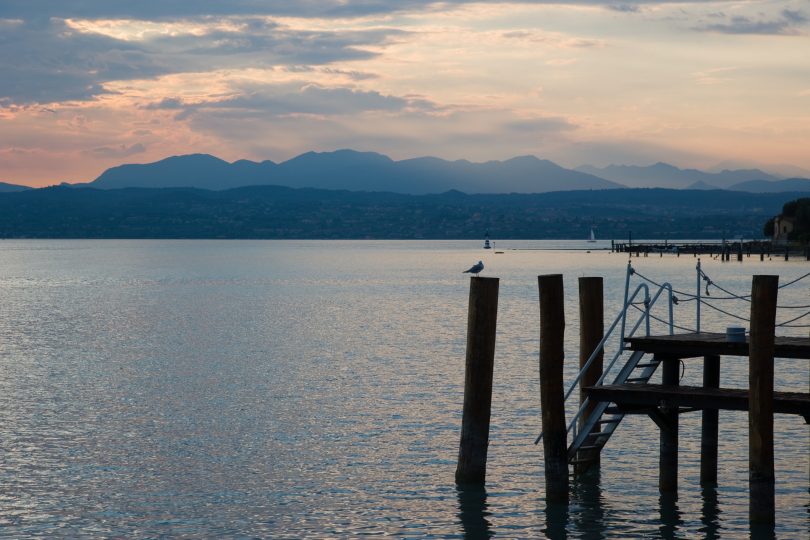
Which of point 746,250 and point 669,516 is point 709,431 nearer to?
point 669,516

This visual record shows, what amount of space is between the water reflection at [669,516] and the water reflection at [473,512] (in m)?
2.75

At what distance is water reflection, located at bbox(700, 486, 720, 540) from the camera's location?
17.2 m

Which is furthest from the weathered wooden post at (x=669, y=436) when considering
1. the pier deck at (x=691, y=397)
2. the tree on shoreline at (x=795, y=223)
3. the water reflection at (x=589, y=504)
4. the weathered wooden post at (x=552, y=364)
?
the tree on shoreline at (x=795, y=223)

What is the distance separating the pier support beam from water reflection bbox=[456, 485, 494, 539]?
435 centimetres

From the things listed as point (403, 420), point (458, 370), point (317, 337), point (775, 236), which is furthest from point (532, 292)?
point (775, 236)

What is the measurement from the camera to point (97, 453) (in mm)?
23125

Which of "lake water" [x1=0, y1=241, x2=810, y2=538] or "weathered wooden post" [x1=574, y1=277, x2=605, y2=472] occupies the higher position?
"weathered wooden post" [x1=574, y1=277, x2=605, y2=472]

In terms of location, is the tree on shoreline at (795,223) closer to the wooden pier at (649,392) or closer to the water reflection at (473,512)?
the wooden pier at (649,392)

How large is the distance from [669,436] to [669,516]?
1323mm

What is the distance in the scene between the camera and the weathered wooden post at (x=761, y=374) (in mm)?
14664

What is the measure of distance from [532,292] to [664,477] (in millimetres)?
69250

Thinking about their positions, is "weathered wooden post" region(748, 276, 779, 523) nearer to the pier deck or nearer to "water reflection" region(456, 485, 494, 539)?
the pier deck

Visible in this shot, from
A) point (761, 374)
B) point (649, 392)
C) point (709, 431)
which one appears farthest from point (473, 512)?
point (761, 374)

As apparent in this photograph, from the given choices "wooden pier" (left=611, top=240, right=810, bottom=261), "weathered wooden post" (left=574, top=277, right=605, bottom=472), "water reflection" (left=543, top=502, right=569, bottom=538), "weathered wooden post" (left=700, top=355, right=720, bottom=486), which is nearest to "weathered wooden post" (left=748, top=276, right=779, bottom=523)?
"weathered wooden post" (left=700, top=355, right=720, bottom=486)
